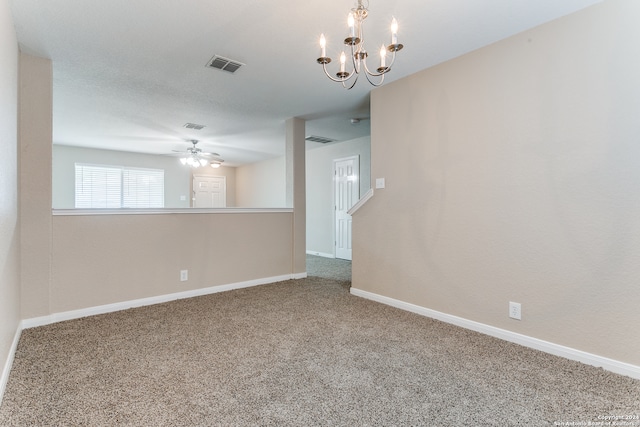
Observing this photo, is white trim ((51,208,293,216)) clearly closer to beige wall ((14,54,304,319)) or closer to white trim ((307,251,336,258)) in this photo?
beige wall ((14,54,304,319))

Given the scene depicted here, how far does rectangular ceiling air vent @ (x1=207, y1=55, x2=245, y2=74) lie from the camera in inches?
112

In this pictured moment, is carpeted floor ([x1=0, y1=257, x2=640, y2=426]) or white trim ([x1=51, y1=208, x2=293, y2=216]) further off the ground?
white trim ([x1=51, y1=208, x2=293, y2=216])

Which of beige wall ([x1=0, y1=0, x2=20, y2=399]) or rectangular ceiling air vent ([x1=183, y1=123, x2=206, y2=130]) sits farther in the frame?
rectangular ceiling air vent ([x1=183, y1=123, x2=206, y2=130])

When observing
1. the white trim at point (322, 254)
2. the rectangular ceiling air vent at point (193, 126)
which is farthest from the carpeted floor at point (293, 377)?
the white trim at point (322, 254)

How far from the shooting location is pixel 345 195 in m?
6.33

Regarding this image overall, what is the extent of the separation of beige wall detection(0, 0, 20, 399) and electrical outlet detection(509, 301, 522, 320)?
3372mm

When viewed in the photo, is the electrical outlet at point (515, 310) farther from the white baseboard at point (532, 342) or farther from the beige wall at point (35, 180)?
the beige wall at point (35, 180)

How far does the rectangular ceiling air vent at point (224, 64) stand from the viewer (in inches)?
112

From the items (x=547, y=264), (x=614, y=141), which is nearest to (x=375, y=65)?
(x=614, y=141)

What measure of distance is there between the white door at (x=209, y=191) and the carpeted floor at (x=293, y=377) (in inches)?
244

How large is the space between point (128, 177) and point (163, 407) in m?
7.18

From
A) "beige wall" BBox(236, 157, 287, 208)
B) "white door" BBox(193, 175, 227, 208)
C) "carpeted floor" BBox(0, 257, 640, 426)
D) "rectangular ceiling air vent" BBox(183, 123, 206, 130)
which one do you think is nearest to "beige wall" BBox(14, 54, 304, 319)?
"carpeted floor" BBox(0, 257, 640, 426)

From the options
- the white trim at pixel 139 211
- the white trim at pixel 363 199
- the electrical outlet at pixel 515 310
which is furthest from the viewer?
the white trim at pixel 363 199

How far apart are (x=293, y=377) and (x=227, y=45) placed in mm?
2601
